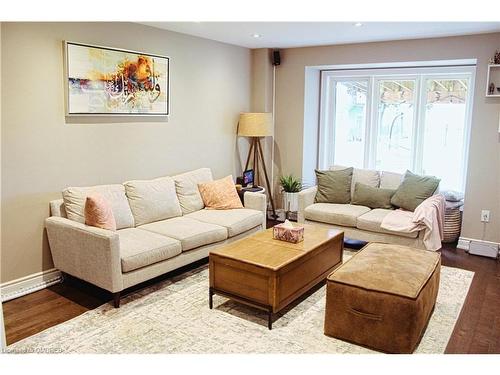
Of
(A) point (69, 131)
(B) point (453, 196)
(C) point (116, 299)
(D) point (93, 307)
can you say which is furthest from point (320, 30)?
(D) point (93, 307)

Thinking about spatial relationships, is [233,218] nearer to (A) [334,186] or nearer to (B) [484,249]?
(A) [334,186]

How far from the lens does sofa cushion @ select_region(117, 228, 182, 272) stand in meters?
3.54

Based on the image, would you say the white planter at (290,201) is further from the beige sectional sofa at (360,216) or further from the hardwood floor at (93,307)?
the hardwood floor at (93,307)

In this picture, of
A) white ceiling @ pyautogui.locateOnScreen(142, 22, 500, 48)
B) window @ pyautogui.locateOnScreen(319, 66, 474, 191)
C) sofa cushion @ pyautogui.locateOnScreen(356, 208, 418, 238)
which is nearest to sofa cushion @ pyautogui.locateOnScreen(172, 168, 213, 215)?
white ceiling @ pyautogui.locateOnScreen(142, 22, 500, 48)

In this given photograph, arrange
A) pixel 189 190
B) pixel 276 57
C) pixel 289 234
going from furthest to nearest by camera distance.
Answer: pixel 276 57
pixel 189 190
pixel 289 234

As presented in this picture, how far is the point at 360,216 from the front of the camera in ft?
15.9

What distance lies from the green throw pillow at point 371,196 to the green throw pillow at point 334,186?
0.37 feet

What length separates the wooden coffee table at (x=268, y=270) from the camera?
322 cm

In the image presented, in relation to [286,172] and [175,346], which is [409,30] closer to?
[286,172]

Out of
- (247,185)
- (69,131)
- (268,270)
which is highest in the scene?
(69,131)

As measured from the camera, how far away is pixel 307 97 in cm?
611

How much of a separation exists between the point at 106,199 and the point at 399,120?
3829mm

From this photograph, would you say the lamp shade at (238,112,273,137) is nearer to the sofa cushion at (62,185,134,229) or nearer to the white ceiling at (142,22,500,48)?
the white ceiling at (142,22,500,48)
